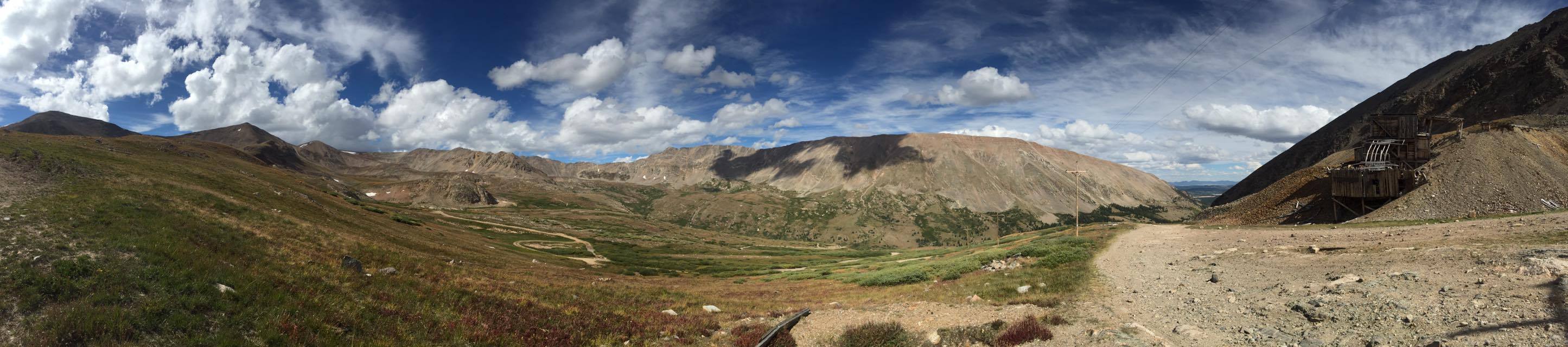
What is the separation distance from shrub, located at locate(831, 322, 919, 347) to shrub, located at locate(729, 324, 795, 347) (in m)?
1.54

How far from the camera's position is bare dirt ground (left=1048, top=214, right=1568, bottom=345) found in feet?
34.0

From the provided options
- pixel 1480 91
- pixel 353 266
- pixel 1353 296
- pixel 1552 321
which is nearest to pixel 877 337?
pixel 1353 296

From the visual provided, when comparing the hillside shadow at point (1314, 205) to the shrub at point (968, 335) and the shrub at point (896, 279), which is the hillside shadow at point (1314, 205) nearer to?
the shrub at point (896, 279)

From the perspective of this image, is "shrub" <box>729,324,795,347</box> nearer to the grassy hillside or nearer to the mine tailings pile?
the grassy hillside

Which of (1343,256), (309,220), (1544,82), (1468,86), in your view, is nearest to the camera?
(1343,256)

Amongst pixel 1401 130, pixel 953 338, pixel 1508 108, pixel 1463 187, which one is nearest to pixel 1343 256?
pixel 953 338

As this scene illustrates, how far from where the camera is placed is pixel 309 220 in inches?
1651

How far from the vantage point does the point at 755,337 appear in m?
16.8

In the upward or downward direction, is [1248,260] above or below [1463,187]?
below

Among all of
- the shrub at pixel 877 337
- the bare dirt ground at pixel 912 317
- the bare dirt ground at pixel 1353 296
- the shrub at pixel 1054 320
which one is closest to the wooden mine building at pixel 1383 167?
the bare dirt ground at pixel 1353 296

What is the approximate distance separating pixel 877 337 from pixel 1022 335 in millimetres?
3960

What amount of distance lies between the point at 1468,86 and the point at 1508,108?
21276mm

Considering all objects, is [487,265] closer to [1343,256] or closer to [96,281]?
[96,281]

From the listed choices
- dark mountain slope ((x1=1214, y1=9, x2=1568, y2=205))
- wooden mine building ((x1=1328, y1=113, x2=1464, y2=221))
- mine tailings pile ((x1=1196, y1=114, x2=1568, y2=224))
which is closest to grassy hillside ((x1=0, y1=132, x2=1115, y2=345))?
mine tailings pile ((x1=1196, y1=114, x2=1568, y2=224))
